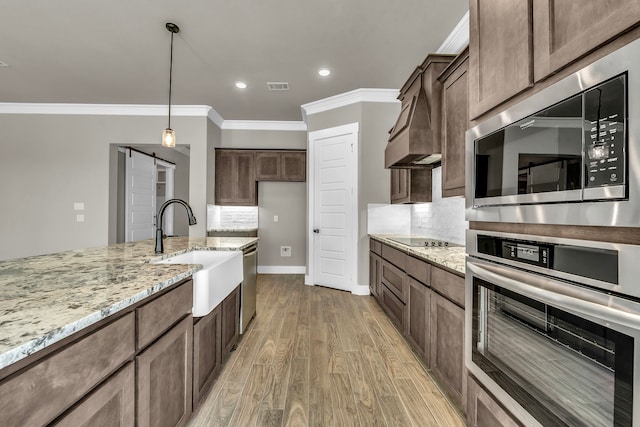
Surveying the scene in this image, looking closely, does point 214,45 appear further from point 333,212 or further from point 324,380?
point 324,380

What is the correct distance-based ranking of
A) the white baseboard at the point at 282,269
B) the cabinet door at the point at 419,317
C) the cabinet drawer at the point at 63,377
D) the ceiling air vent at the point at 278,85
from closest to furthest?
the cabinet drawer at the point at 63,377 → the cabinet door at the point at 419,317 → the ceiling air vent at the point at 278,85 → the white baseboard at the point at 282,269

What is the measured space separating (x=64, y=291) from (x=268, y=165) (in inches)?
186

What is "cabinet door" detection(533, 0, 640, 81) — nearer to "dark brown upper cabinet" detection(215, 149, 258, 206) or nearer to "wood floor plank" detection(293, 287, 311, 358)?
"wood floor plank" detection(293, 287, 311, 358)

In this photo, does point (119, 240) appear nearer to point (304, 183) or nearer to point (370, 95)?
point (304, 183)

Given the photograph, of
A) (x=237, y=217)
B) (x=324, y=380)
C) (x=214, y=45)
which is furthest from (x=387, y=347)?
(x=237, y=217)

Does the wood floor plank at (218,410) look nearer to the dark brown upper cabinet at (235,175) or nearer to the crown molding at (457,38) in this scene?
the crown molding at (457,38)

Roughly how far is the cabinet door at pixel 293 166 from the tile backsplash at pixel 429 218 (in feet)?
5.87

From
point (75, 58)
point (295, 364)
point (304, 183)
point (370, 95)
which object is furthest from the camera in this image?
point (304, 183)

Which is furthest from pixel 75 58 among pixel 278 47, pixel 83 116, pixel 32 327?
pixel 32 327

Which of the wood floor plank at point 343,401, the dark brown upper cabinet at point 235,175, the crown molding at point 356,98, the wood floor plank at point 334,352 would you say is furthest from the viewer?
the dark brown upper cabinet at point 235,175

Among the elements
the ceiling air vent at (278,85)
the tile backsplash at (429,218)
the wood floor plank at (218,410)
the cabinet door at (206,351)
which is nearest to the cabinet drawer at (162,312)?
the cabinet door at (206,351)

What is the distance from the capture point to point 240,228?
18.9 ft

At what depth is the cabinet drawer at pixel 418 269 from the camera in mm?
2141

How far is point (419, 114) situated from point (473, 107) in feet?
3.73
